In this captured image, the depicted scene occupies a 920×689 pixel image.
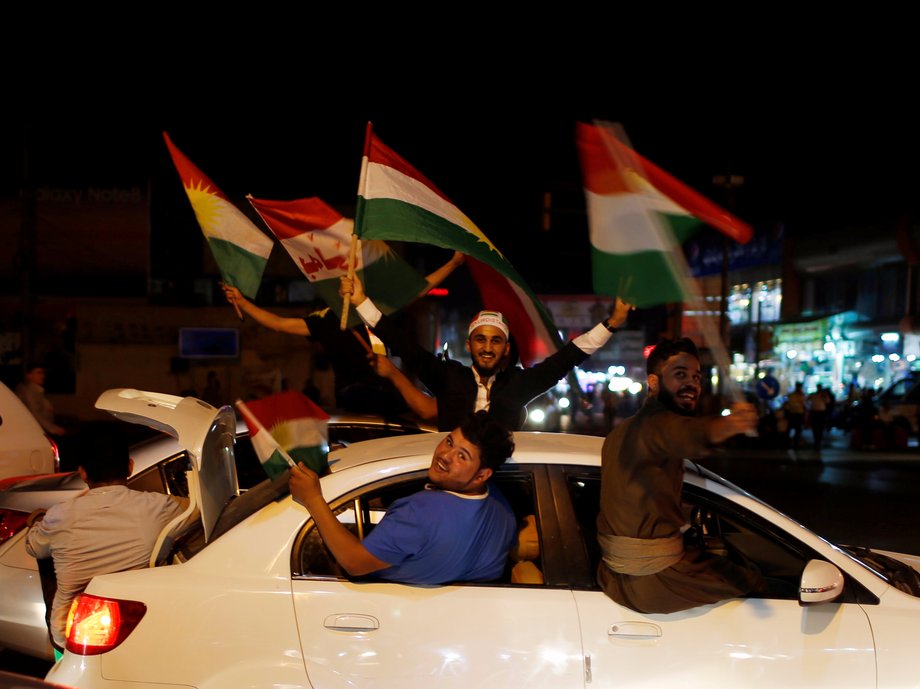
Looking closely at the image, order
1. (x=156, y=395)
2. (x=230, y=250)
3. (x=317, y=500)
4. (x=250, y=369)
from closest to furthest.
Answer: (x=317, y=500)
(x=156, y=395)
(x=230, y=250)
(x=250, y=369)

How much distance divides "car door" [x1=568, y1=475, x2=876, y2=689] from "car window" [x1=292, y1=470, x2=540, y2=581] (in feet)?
1.45

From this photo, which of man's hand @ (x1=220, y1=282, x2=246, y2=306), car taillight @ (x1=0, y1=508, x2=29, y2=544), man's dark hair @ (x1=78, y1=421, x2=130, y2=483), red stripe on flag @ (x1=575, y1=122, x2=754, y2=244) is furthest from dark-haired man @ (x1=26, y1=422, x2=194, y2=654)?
red stripe on flag @ (x1=575, y1=122, x2=754, y2=244)

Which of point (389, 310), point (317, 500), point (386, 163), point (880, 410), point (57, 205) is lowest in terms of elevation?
point (880, 410)

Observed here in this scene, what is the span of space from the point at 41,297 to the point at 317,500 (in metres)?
21.8

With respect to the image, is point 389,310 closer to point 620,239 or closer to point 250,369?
point 620,239

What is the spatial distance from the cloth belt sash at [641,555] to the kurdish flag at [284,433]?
3.68 ft

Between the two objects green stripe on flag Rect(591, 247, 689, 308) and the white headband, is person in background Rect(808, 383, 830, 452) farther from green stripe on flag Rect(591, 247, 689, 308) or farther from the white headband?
green stripe on flag Rect(591, 247, 689, 308)

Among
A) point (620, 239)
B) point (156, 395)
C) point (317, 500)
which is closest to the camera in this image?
point (317, 500)

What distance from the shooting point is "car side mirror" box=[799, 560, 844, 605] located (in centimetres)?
293

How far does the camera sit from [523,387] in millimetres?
4219

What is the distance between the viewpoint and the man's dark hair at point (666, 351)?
3.29 meters

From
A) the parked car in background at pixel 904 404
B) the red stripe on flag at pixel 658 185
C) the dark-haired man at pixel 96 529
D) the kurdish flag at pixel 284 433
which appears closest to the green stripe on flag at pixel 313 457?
the kurdish flag at pixel 284 433

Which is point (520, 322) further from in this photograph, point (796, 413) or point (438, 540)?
point (796, 413)

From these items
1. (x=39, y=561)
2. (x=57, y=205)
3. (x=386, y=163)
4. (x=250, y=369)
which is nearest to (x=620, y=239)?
(x=386, y=163)
